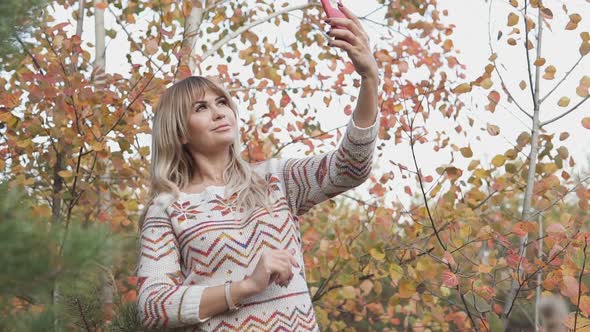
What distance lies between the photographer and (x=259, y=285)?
63.1 inches

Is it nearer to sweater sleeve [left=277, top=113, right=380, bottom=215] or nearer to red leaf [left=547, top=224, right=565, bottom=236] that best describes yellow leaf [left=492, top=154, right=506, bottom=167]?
red leaf [left=547, top=224, right=565, bottom=236]

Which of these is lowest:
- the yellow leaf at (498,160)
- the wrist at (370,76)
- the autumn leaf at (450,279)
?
the autumn leaf at (450,279)

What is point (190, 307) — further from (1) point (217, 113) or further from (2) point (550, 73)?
(2) point (550, 73)

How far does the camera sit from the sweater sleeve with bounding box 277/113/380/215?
171cm

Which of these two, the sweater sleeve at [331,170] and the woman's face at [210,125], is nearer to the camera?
the sweater sleeve at [331,170]

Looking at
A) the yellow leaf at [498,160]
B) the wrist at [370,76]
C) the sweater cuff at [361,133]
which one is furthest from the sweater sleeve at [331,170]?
the yellow leaf at [498,160]

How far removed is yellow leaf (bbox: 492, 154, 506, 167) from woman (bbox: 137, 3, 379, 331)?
0.99 m

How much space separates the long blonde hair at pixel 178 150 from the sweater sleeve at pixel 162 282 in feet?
0.34

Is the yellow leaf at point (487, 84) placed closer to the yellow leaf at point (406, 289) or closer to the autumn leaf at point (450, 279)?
the autumn leaf at point (450, 279)

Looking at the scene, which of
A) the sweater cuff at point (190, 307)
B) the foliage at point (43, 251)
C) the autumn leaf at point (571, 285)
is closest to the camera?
the foliage at point (43, 251)

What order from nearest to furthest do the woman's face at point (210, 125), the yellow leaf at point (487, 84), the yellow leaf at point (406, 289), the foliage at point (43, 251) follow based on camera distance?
the foliage at point (43, 251) → the woman's face at point (210, 125) → the yellow leaf at point (487, 84) → the yellow leaf at point (406, 289)

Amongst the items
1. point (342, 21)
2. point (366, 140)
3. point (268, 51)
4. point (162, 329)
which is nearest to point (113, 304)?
point (162, 329)

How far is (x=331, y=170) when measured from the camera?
180 centimetres

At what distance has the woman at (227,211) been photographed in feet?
5.47
